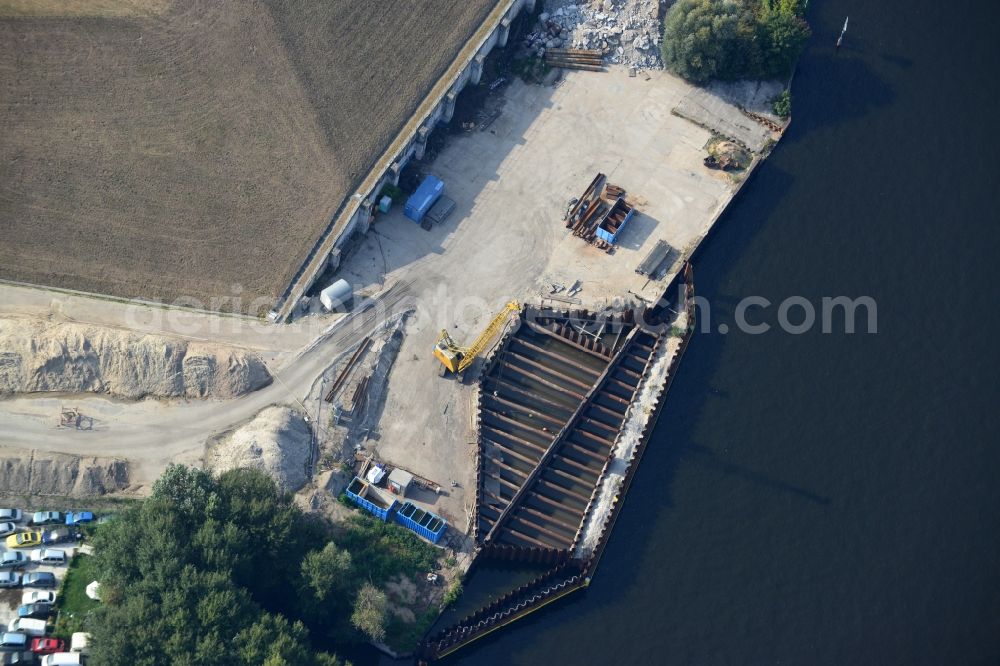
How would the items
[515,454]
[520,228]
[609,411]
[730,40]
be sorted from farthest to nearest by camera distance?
[730,40] < [520,228] < [609,411] < [515,454]

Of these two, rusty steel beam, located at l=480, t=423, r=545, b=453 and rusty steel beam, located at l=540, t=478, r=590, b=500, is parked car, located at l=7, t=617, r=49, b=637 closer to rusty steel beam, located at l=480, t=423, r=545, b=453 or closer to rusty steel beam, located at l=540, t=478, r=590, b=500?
rusty steel beam, located at l=480, t=423, r=545, b=453

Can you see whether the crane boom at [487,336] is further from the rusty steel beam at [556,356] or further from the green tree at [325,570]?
the green tree at [325,570]

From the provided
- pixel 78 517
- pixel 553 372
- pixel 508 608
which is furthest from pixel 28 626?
pixel 553 372

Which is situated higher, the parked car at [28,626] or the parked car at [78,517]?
the parked car at [78,517]

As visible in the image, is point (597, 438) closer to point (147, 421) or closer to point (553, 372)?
point (553, 372)

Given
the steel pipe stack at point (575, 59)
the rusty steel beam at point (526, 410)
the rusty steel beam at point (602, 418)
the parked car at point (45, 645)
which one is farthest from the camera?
the steel pipe stack at point (575, 59)

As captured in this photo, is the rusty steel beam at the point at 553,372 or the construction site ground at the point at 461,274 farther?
the rusty steel beam at the point at 553,372

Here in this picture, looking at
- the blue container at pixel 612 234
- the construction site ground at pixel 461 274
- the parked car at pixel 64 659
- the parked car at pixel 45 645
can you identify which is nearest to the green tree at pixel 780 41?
the construction site ground at pixel 461 274
